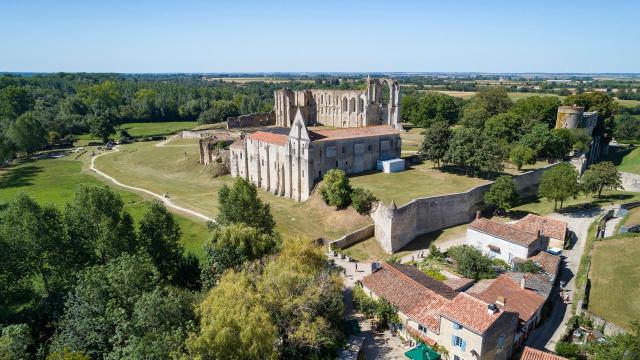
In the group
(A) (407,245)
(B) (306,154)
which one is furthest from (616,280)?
(B) (306,154)

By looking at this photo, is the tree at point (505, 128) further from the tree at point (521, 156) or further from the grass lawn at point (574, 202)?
the grass lawn at point (574, 202)

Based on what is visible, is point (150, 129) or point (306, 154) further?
point (150, 129)

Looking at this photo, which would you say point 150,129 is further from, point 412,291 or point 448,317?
point 448,317

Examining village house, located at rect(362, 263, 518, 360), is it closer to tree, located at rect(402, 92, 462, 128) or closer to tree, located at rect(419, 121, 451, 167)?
tree, located at rect(419, 121, 451, 167)

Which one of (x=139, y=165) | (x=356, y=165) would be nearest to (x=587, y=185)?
(x=356, y=165)

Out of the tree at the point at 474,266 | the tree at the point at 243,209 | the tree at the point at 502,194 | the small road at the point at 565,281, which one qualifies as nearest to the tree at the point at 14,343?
the tree at the point at 243,209

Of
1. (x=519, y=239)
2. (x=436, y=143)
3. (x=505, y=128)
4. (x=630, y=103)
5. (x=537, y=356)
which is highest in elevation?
Answer: (x=505, y=128)
